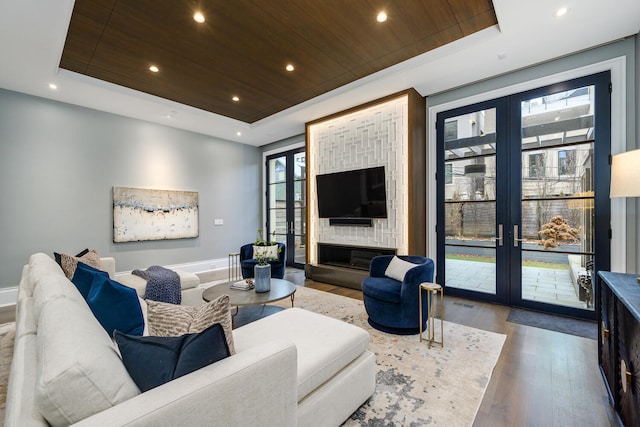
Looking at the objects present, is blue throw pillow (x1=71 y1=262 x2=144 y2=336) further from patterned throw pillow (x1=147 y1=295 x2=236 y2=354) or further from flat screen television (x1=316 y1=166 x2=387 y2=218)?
flat screen television (x1=316 y1=166 x2=387 y2=218)

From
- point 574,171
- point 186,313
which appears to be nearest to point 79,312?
point 186,313

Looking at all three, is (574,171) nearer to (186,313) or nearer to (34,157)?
(186,313)

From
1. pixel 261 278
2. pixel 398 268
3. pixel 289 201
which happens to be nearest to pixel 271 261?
pixel 261 278

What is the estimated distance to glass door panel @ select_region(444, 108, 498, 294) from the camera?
12.6 ft

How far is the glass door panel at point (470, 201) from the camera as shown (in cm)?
383

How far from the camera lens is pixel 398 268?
10.3 ft

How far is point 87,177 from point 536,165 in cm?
662

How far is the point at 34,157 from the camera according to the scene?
13.5 ft

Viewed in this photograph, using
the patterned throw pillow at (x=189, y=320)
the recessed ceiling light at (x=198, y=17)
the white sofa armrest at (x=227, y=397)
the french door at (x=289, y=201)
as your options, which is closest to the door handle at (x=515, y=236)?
the white sofa armrest at (x=227, y=397)

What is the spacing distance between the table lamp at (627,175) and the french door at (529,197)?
4.99 feet

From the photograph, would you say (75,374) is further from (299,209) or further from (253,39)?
(299,209)

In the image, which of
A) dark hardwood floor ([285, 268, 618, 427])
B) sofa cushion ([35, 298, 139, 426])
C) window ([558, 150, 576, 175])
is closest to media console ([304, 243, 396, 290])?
dark hardwood floor ([285, 268, 618, 427])

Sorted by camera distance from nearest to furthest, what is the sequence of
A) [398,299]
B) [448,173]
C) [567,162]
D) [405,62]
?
[398,299]
[567,162]
[405,62]
[448,173]

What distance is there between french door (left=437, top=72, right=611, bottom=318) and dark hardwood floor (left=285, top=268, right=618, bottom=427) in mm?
832
